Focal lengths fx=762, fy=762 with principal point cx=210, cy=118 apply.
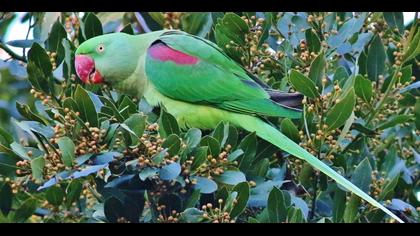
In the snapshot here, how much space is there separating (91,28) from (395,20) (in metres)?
1.18

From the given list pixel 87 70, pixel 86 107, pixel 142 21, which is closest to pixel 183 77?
pixel 87 70

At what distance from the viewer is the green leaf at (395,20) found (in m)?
2.88

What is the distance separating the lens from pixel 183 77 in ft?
10.2

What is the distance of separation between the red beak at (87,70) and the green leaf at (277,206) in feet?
3.19

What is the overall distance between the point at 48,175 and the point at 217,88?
103 centimetres

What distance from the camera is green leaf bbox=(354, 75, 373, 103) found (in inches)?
101

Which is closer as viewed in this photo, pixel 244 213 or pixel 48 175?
pixel 48 175

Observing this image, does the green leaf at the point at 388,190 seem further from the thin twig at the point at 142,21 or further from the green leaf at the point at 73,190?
the thin twig at the point at 142,21

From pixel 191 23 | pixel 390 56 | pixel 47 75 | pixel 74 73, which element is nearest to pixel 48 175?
pixel 47 75

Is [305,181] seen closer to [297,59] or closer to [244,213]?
[244,213]

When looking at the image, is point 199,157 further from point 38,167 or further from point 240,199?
point 38,167

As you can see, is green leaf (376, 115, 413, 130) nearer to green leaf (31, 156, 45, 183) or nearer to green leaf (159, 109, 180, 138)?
green leaf (159, 109, 180, 138)

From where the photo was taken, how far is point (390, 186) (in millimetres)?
2467

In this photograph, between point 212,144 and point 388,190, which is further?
point 388,190
